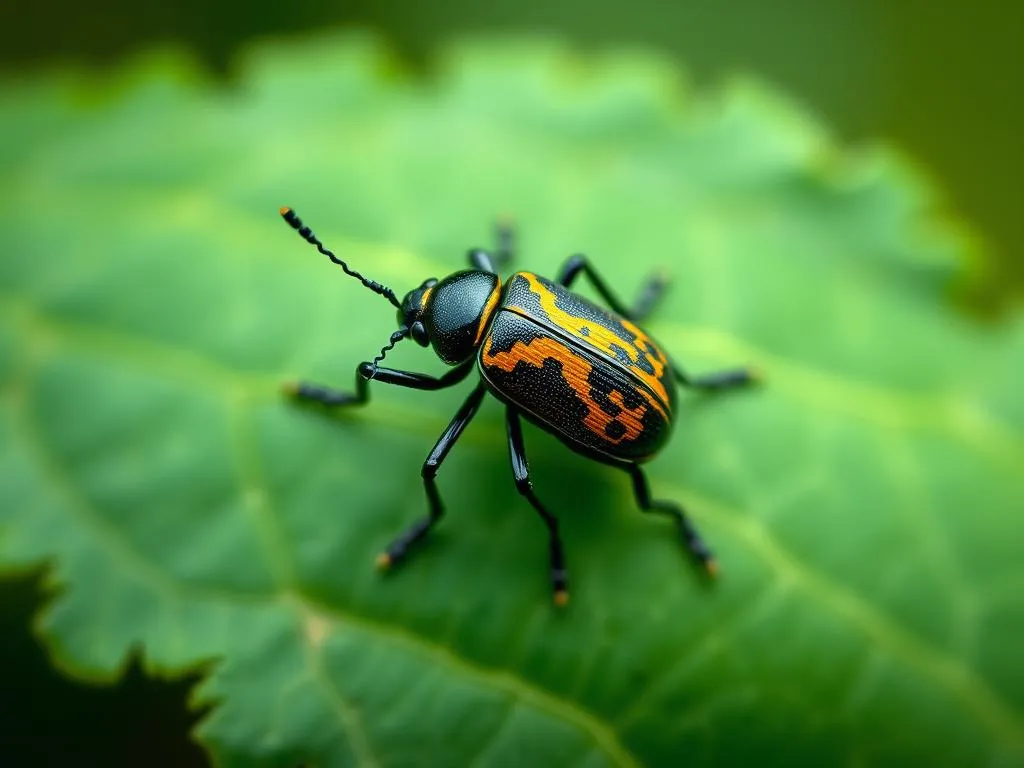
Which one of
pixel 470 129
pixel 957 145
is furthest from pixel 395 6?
pixel 957 145

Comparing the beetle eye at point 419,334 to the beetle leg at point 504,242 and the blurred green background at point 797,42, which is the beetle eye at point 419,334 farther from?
the blurred green background at point 797,42

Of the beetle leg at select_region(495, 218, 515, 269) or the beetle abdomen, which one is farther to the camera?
the beetle leg at select_region(495, 218, 515, 269)

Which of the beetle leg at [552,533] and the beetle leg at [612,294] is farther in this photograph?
the beetle leg at [612,294]

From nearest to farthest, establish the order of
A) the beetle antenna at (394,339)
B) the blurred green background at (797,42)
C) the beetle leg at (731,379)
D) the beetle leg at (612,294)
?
the beetle antenna at (394,339) → the beetle leg at (731,379) → the beetle leg at (612,294) → the blurred green background at (797,42)

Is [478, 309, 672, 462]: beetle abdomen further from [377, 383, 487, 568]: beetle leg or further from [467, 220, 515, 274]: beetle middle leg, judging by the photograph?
[467, 220, 515, 274]: beetle middle leg

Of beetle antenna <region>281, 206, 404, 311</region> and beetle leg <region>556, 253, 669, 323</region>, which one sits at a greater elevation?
beetle leg <region>556, 253, 669, 323</region>

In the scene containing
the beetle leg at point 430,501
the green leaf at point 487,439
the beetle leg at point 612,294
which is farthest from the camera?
the beetle leg at point 612,294

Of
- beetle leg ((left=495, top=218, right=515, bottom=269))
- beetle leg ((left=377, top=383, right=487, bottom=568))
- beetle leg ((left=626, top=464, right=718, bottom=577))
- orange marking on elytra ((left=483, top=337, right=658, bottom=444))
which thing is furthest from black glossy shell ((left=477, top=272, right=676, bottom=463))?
beetle leg ((left=495, top=218, right=515, bottom=269))

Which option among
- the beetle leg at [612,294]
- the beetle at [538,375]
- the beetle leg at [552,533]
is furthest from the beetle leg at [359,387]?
the beetle leg at [612,294]
